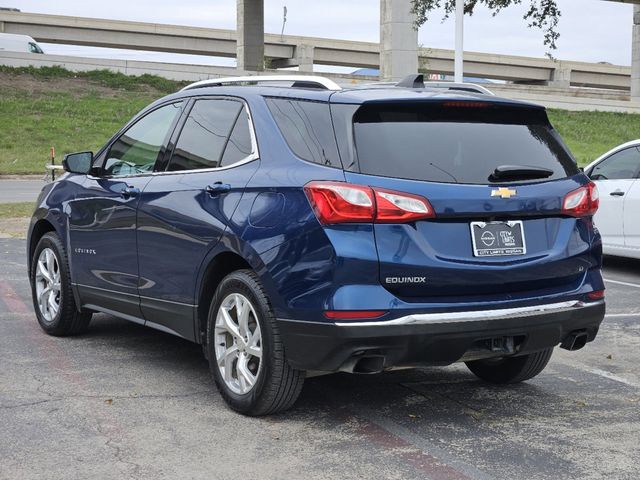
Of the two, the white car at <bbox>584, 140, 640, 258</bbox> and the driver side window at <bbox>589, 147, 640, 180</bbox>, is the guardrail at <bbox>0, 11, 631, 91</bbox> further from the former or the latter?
the white car at <bbox>584, 140, 640, 258</bbox>

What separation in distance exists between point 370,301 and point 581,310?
1.28 metres

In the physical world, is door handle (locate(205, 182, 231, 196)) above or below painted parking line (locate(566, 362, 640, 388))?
above

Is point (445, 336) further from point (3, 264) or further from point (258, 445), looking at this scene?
point (3, 264)

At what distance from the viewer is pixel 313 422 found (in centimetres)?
547

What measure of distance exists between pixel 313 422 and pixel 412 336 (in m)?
0.83

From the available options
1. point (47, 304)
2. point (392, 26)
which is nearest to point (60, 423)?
point (47, 304)

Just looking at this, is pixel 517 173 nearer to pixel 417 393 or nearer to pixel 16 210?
pixel 417 393

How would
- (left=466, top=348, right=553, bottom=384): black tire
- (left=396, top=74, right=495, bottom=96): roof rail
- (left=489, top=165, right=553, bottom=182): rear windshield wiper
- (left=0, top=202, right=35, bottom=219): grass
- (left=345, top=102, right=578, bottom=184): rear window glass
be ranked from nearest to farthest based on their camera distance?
(left=345, top=102, right=578, bottom=184): rear window glass → (left=489, top=165, right=553, bottom=182): rear windshield wiper → (left=396, top=74, right=495, bottom=96): roof rail → (left=466, top=348, right=553, bottom=384): black tire → (left=0, top=202, right=35, bottom=219): grass

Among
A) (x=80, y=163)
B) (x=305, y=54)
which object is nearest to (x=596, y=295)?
(x=80, y=163)

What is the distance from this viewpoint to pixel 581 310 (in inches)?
218

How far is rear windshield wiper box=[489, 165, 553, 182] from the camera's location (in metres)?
5.36

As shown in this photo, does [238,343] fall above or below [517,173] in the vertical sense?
below

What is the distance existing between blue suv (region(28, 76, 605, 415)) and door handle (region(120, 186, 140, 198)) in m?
0.19

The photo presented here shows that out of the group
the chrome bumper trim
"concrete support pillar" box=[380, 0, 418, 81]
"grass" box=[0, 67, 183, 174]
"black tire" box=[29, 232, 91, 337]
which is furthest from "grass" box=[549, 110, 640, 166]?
the chrome bumper trim
